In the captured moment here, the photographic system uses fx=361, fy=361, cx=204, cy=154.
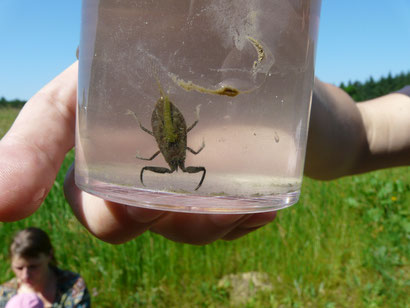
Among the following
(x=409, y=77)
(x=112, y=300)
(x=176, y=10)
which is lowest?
(x=112, y=300)

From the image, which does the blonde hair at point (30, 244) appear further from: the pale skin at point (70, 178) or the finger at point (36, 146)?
the finger at point (36, 146)

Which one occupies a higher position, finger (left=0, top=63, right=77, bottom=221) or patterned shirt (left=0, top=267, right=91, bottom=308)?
finger (left=0, top=63, right=77, bottom=221)

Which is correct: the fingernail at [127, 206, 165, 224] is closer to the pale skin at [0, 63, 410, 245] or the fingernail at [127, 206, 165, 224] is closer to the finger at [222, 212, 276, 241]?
the pale skin at [0, 63, 410, 245]

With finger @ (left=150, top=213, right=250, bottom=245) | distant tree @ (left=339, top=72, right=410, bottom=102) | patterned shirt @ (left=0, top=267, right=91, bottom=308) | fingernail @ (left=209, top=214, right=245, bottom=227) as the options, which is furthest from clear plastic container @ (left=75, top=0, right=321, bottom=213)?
distant tree @ (left=339, top=72, right=410, bottom=102)

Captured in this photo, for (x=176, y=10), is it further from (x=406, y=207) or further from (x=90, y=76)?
(x=406, y=207)

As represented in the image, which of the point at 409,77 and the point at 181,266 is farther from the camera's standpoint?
the point at 409,77

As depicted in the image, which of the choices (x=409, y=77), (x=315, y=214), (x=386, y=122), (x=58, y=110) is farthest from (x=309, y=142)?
(x=409, y=77)
